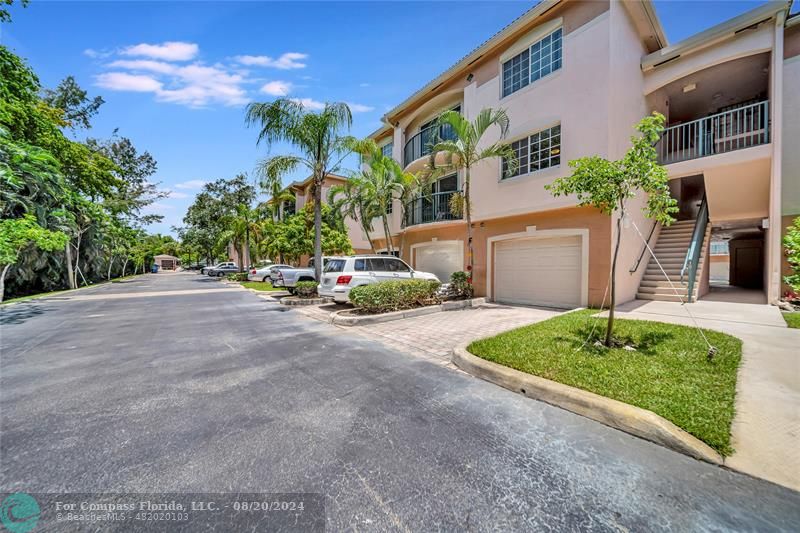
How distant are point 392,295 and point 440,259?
6.75m

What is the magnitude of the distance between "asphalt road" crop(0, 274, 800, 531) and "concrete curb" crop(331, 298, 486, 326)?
10.4 ft

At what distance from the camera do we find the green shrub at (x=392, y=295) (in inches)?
361

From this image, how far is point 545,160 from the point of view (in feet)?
35.7

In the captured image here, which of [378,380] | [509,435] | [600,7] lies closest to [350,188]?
[600,7]

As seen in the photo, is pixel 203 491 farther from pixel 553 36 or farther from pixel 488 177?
pixel 553 36

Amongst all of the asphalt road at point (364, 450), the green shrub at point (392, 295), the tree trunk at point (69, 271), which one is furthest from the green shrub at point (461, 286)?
the tree trunk at point (69, 271)

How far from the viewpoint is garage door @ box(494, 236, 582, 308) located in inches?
416

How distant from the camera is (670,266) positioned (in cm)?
1105

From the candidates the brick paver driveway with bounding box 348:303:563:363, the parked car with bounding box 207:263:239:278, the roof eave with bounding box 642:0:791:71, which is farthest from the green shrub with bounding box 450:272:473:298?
the parked car with bounding box 207:263:239:278

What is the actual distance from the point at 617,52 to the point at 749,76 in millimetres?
5979

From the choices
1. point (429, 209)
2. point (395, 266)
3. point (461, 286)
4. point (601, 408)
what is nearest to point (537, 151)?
point (461, 286)

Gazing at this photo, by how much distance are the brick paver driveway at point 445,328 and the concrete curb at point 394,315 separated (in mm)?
198

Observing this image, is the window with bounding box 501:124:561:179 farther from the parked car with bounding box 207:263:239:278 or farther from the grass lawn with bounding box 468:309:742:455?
the parked car with bounding box 207:263:239:278

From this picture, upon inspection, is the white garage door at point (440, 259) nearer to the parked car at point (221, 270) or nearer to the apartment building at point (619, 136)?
the apartment building at point (619, 136)
